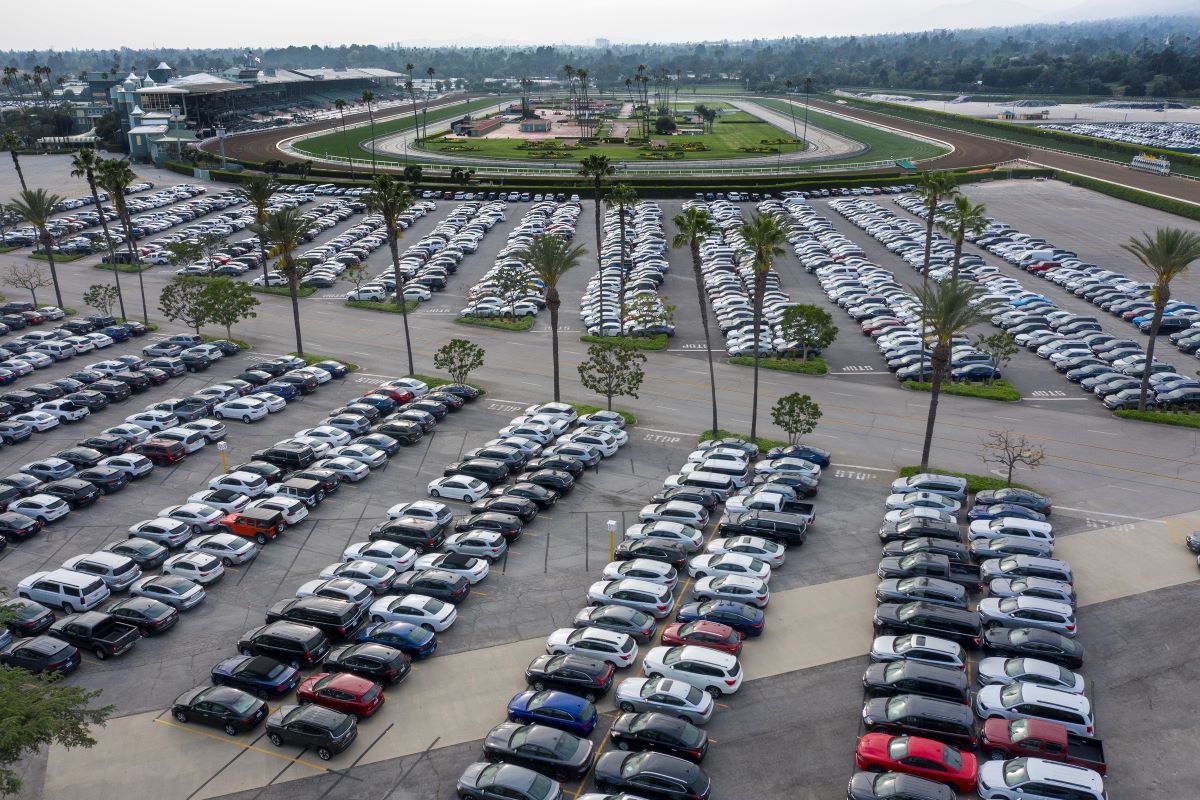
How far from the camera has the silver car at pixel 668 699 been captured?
92.9 feet

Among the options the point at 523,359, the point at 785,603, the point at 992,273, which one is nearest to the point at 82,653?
the point at 785,603

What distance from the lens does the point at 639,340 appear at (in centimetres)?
6850

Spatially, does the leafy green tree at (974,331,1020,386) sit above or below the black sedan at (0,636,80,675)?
above

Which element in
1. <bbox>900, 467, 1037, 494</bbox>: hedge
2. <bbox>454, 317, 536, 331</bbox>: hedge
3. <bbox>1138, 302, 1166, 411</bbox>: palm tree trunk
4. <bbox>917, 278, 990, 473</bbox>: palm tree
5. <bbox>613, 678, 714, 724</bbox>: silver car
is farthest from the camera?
<bbox>454, 317, 536, 331</bbox>: hedge

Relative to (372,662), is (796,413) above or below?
above

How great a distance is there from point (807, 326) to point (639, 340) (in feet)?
43.9

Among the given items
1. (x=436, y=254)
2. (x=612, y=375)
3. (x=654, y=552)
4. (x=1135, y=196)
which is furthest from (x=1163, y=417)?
(x=1135, y=196)

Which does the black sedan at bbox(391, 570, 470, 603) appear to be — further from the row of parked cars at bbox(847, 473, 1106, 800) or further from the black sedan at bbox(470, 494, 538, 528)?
the row of parked cars at bbox(847, 473, 1106, 800)

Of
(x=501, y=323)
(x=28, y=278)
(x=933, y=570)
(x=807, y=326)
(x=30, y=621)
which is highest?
(x=28, y=278)

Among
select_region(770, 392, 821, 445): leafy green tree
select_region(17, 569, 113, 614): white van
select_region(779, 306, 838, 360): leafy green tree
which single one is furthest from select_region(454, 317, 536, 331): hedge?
select_region(17, 569, 113, 614): white van

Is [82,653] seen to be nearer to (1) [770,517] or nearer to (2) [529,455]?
(2) [529,455]

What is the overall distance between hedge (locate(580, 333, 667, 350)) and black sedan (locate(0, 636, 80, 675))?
42614 mm

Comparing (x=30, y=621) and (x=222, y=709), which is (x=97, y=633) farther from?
(x=222, y=709)

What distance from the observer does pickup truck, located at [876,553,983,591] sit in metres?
35.6
